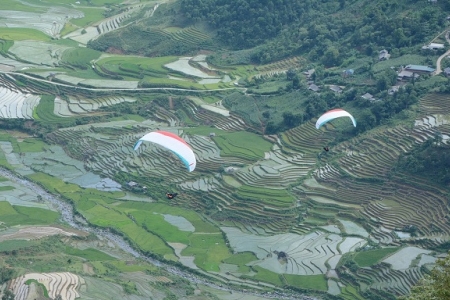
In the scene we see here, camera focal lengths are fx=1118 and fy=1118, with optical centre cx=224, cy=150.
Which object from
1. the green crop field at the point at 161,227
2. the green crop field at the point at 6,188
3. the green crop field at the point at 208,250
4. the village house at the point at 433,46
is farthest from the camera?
the village house at the point at 433,46

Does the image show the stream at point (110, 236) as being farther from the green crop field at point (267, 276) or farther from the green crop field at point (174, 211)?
the green crop field at point (174, 211)

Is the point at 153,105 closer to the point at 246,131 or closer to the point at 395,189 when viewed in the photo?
the point at 246,131

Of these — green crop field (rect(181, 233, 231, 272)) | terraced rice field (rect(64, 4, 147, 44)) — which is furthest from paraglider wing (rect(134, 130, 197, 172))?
terraced rice field (rect(64, 4, 147, 44))

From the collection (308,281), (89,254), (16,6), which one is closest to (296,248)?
(308,281)

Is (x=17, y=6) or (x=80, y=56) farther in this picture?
(x=17, y=6)

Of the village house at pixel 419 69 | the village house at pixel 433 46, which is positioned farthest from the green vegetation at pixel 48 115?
the village house at pixel 433 46

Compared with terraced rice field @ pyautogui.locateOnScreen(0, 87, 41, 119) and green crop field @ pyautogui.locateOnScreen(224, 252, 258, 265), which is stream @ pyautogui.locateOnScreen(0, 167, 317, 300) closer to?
green crop field @ pyautogui.locateOnScreen(224, 252, 258, 265)

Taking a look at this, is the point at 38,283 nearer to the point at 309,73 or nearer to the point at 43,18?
the point at 309,73
